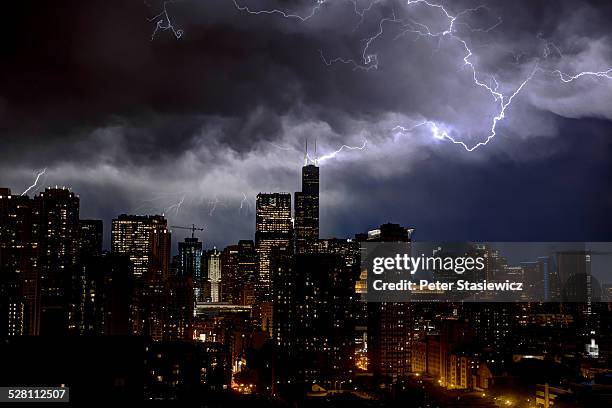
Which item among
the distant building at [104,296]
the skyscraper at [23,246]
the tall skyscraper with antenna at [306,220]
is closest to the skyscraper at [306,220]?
the tall skyscraper with antenna at [306,220]

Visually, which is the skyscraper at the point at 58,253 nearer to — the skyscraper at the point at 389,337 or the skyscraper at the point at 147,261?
the skyscraper at the point at 147,261

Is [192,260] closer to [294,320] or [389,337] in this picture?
[294,320]

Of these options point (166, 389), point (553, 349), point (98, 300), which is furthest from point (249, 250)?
point (166, 389)

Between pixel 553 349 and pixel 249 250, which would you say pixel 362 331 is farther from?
pixel 249 250

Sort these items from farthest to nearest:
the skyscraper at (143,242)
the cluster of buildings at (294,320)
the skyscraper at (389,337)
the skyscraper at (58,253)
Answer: the skyscraper at (143,242) < the skyscraper at (389,337) < the skyscraper at (58,253) < the cluster of buildings at (294,320)

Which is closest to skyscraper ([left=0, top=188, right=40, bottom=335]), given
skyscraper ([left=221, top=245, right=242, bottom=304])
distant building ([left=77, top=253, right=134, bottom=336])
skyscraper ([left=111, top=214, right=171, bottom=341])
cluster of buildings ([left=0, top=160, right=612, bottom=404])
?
cluster of buildings ([left=0, top=160, right=612, bottom=404])

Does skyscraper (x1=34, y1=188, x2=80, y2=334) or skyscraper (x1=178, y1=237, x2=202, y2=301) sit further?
skyscraper (x1=178, y1=237, x2=202, y2=301)

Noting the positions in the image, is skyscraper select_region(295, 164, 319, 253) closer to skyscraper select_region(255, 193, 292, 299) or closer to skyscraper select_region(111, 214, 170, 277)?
skyscraper select_region(255, 193, 292, 299)
